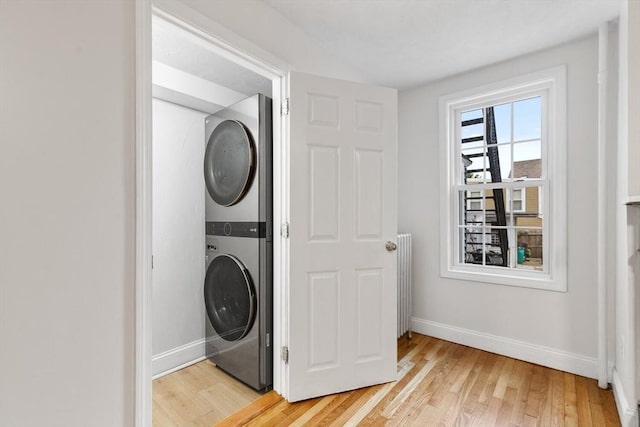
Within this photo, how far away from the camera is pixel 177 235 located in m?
2.62

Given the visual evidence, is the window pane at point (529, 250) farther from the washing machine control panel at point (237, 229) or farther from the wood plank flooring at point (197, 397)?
the wood plank flooring at point (197, 397)

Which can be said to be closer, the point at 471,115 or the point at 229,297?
the point at 229,297

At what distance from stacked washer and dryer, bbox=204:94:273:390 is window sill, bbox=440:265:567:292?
5.79 feet

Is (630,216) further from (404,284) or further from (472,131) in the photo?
(404,284)

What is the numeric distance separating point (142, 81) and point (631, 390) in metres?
2.76

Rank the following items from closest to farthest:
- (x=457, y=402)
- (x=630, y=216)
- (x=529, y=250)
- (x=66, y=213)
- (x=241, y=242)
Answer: (x=66, y=213) < (x=630, y=216) < (x=457, y=402) < (x=241, y=242) < (x=529, y=250)

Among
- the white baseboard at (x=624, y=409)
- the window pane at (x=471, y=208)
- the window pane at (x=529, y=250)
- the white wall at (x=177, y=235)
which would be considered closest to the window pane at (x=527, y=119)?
the window pane at (x=471, y=208)

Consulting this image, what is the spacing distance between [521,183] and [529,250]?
557 mm

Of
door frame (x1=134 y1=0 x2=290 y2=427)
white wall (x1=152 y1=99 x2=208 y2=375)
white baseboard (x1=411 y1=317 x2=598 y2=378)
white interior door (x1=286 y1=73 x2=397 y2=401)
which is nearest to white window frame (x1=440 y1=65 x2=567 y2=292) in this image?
white baseboard (x1=411 y1=317 x2=598 y2=378)

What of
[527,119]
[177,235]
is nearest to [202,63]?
[177,235]

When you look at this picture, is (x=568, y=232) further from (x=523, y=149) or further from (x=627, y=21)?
(x=627, y=21)

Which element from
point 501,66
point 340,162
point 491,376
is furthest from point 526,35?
point 491,376

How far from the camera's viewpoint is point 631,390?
162 centimetres

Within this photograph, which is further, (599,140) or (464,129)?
(464,129)
